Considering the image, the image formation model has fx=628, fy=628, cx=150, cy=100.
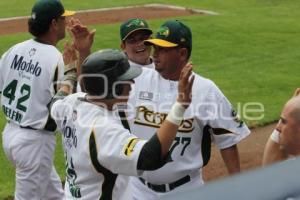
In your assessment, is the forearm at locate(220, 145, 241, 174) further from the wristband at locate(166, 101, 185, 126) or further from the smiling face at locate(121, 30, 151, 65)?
the smiling face at locate(121, 30, 151, 65)

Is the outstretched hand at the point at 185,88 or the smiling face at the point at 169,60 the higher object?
the outstretched hand at the point at 185,88

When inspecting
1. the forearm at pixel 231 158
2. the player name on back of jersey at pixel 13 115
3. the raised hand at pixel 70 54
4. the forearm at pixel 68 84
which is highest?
the raised hand at pixel 70 54

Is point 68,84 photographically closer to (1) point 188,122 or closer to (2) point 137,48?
(1) point 188,122

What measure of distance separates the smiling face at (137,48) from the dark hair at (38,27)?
0.71 metres

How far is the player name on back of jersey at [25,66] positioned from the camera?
213 inches

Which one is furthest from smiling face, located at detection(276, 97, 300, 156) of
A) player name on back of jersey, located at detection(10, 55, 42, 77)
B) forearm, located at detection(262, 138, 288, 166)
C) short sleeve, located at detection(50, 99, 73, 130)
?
player name on back of jersey, located at detection(10, 55, 42, 77)

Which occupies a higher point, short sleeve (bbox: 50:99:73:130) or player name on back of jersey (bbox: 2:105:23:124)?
short sleeve (bbox: 50:99:73:130)

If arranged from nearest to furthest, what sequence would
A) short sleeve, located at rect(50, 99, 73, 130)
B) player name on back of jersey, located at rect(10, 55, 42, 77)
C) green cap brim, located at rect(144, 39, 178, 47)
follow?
short sleeve, located at rect(50, 99, 73, 130) < green cap brim, located at rect(144, 39, 178, 47) < player name on back of jersey, located at rect(10, 55, 42, 77)

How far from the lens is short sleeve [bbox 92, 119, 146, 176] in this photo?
10.6 ft

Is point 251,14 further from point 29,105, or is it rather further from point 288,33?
point 29,105

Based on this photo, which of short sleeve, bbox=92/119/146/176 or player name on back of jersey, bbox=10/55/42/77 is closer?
short sleeve, bbox=92/119/146/176

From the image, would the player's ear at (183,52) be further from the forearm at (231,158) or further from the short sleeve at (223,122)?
the forearm at (231,158)

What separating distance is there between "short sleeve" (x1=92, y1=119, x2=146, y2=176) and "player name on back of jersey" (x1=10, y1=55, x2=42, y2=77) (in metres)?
2.24

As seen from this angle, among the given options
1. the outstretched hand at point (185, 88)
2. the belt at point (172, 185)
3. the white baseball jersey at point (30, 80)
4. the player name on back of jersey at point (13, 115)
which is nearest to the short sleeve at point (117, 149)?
the outstretched hand at point (185, 88)
